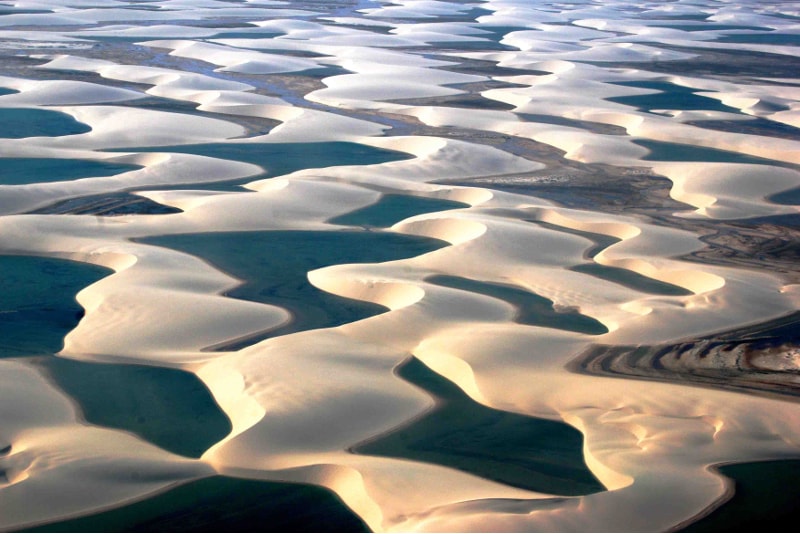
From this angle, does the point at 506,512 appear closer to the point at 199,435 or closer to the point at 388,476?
the point at 388,476

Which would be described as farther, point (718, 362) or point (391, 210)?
point (391, 210)

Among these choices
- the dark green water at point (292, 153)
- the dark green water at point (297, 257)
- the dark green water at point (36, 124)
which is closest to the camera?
the dark green water at point (297, 257)

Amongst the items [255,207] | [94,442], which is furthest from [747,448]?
[255,207]

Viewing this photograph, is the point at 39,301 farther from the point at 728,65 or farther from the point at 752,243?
the point at 728,65

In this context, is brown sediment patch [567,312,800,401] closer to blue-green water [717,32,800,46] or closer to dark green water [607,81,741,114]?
dark green water [607,81,741,114]

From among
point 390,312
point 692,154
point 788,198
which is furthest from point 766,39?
point 390,312

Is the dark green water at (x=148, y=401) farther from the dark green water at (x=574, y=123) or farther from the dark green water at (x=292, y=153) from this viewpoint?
the dark green water at (x=574, y=123)

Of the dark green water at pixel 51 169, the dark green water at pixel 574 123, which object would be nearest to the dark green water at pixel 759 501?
the dark green water at pixel 51 169
